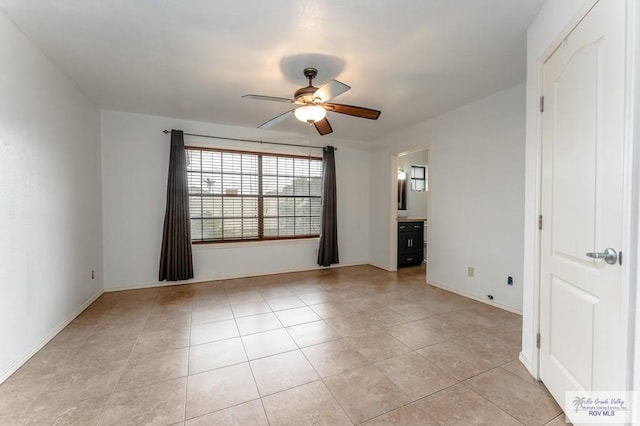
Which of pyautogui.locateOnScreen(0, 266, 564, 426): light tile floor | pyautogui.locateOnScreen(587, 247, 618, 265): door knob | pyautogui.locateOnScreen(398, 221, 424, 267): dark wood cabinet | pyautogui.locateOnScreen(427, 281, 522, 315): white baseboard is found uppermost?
pyautogui.locateOnScreen(587, 247, 618, 265): door knob

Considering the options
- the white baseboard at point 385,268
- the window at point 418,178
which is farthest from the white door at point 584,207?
the window at point 418,178

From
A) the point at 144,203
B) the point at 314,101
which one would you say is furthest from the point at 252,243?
the point at 314,101

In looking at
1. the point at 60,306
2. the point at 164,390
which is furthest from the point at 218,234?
the point at 164,390

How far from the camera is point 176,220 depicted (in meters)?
3.99

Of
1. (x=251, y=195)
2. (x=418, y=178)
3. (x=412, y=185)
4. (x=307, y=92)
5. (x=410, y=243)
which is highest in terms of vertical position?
(x=307, y=92)

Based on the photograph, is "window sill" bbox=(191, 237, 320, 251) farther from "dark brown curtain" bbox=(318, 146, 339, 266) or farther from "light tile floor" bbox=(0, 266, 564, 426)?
"light tile floor" bbox=(0, 266, 564, 426)

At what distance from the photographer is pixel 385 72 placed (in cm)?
271

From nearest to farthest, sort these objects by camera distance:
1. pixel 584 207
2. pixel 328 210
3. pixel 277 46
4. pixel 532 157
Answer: pixel 584 207 → pixel 532 157 → pixel 277 46 → pixel 328 210

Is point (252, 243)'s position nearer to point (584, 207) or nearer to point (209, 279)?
point (209, 279)

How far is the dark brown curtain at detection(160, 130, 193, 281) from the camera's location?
3967mm

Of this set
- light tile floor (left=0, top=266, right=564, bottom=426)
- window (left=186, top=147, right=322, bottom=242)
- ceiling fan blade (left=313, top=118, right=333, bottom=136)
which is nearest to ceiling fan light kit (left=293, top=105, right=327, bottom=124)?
ceiling fan blade (left=313, top=118, right=333, bottom=136)

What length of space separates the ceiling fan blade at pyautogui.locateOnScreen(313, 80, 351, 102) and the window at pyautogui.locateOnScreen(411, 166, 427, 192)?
4449 millimetres

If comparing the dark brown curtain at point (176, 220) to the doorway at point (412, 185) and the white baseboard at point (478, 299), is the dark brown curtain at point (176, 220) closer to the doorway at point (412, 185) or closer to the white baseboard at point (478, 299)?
the white baseboard at point (478, 299)

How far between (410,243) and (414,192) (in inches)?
60.3
